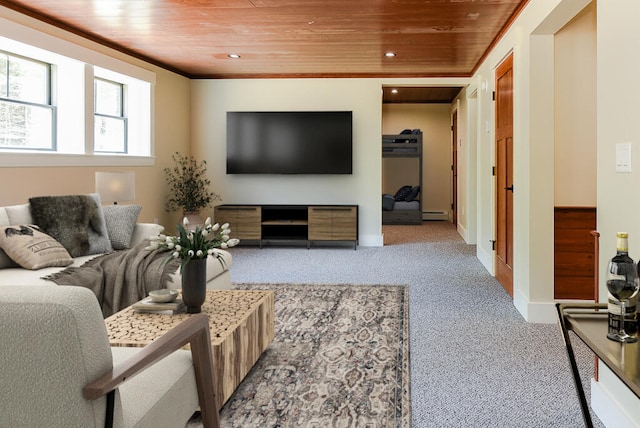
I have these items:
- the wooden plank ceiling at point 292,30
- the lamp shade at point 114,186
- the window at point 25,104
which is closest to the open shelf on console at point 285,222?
the wooden plank ceiling at point 292,30

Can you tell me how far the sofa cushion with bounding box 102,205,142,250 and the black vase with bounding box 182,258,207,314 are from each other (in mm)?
1988

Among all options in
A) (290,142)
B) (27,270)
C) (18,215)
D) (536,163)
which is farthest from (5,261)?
(290,142)

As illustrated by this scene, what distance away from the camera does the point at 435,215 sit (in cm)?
1163

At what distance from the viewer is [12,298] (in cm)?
121

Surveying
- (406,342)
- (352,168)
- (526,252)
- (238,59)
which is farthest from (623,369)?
(352,168)

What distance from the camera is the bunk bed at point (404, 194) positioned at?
1066 cm

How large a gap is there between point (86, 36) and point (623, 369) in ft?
17.4

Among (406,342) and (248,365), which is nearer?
(248,365)

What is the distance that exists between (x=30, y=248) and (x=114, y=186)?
1.46 meters

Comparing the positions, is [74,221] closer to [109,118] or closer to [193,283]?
[193,283]

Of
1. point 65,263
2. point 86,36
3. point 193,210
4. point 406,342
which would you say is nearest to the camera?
point 406,342

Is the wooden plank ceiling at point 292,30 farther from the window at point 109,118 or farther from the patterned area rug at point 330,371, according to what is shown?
the patterned area rug at point 330,371

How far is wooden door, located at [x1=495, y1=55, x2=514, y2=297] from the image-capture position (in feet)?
15.1

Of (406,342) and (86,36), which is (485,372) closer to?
(406,342)
